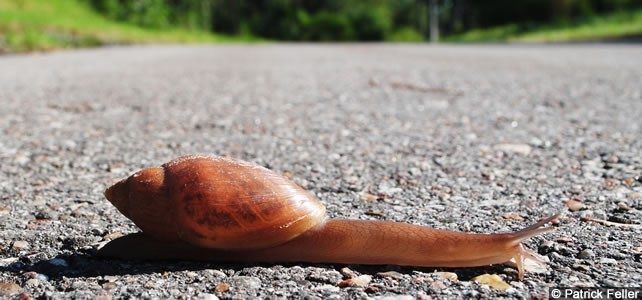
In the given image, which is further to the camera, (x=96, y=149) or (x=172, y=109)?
(x=172, y=109)

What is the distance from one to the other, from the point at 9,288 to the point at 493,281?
1.11 metres

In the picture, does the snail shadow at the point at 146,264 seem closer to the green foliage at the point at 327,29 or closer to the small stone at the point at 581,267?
the small stone at the point at 581,267

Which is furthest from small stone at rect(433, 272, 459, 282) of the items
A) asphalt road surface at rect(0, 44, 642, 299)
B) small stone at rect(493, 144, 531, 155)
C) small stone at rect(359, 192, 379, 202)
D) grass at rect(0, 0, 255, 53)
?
grass at rect(0, 0, 255, 53)

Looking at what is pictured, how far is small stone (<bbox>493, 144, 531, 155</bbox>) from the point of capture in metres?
3.18

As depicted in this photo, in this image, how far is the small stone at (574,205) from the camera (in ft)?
7.24

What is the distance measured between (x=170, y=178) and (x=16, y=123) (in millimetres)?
2719

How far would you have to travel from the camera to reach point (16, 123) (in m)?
4.03

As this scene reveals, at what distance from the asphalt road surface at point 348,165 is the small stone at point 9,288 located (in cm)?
1

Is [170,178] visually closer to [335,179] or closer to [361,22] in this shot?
[335,179]

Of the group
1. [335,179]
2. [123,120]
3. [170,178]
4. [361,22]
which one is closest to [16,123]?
[123,120]

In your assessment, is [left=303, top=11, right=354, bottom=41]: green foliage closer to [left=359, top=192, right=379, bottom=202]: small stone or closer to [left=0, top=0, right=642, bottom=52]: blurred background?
[left=0, top=0, right=642, bottom=52]: blurred background

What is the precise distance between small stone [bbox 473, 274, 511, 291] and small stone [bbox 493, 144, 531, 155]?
62.5 inches

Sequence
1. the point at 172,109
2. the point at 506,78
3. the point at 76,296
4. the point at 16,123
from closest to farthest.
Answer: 1. the point at 76,296
2. the point at 16,123
3. the point at 172,109
4. the point at 506,78

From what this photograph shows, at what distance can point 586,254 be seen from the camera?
1.79 meters
